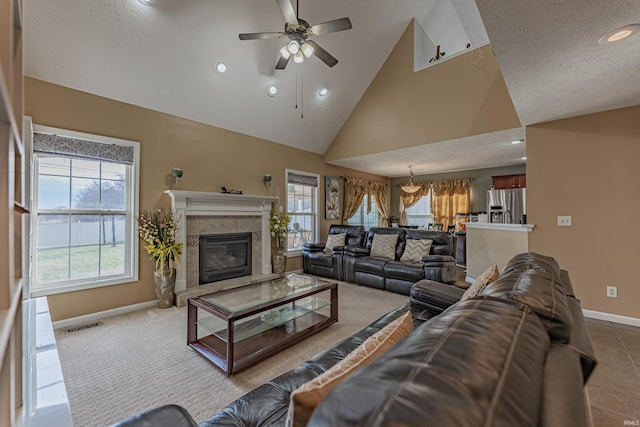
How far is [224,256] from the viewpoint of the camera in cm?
457

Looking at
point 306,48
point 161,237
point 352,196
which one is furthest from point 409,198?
point 161,237

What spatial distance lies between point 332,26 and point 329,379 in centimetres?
316

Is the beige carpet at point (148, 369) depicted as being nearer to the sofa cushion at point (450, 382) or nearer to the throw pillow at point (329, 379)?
the throw pillow at point (329, 379)

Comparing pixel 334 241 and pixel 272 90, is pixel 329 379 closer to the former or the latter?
pixel 272 90

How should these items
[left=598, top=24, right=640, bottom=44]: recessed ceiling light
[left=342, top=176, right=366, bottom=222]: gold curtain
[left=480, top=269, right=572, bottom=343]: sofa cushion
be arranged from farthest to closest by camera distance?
[left=342, top=176, right=366, bottom=222]: gold curtain < [left=598, top=24, right=640, bottom=44]: recessed ceiling light < [left=480, top=269, right=572, bottom=343]: sofa cushion

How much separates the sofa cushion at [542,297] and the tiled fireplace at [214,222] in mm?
3780

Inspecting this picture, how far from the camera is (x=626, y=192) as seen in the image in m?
3.10

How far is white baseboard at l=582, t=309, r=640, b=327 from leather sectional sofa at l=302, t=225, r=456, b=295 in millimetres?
1526

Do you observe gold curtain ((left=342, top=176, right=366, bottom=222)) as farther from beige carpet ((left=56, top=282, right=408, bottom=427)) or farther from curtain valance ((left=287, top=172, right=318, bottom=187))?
beige carpet ((left=56, top=282, right=408, bottom=427))

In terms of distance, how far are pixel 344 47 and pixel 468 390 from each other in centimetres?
500

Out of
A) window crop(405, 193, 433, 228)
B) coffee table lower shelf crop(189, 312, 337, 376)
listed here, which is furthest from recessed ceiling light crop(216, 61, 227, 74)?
window crop(405, 193, 433, 228)

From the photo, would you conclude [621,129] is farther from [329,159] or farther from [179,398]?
[179,398]

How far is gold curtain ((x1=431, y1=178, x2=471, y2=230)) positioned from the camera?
24.4 feet

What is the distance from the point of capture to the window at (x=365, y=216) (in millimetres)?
7752
